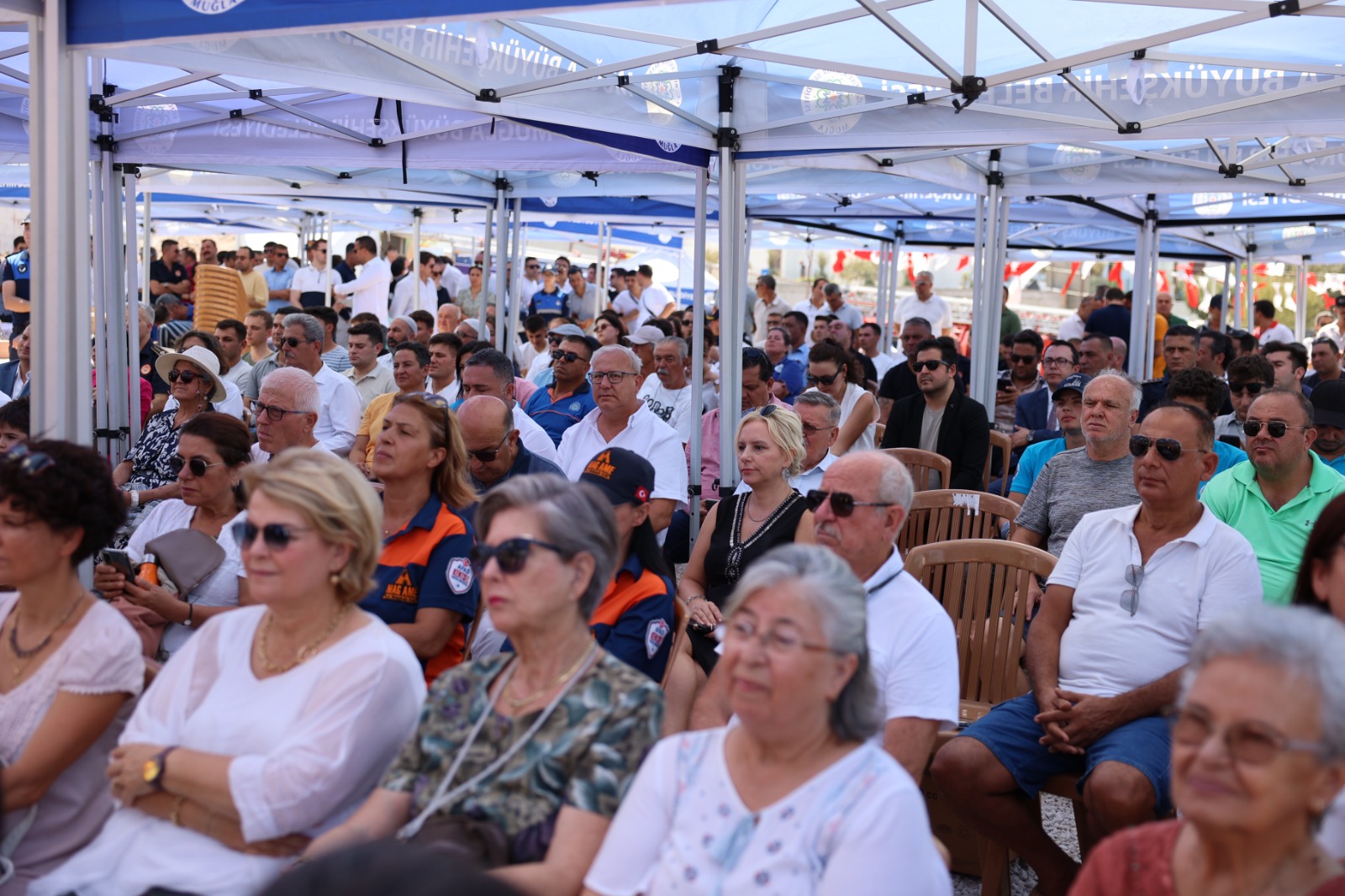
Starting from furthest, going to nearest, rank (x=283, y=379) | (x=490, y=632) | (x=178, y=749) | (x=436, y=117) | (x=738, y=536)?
(x=436, y=117) → (x=283, y=379) → (x=738, y=536) → (x=490, y=632) → (x=178, y=749)

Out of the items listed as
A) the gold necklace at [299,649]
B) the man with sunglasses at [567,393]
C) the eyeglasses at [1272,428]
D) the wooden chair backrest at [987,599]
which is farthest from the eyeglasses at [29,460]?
the man with sunglasses at [567,393]

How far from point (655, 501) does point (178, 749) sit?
2.83 metres

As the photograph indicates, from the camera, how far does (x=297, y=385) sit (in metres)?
4.67

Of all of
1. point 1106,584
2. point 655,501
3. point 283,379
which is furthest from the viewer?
point 655,501

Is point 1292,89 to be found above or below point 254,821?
above

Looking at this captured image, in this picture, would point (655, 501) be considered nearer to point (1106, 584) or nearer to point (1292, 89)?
point (1106, 584)

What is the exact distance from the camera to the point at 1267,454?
377 centimetres

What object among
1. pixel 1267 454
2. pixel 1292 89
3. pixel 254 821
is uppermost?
pixel 1292 89

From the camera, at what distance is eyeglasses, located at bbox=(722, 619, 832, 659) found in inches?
78.2

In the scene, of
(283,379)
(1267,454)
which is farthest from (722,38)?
(1267,454)

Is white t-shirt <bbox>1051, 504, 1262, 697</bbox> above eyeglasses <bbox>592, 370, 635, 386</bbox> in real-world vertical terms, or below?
below

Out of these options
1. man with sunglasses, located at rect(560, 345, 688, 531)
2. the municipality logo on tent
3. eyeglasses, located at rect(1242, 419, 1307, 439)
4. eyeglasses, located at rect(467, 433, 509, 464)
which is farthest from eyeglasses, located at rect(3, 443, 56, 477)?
eyeglasses, located at rect(1242, 419, 1307, 439)

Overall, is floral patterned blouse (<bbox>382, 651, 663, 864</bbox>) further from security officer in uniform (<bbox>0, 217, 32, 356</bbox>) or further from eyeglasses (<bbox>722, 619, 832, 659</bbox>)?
security officer in uniform (<bbox>0, 217, 32, 356</bbox>)

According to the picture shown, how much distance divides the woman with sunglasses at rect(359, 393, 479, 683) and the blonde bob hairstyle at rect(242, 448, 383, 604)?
489 millimetres
